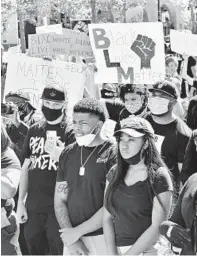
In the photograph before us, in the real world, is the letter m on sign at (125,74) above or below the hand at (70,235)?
above

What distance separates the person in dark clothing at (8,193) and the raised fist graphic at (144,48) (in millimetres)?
1207

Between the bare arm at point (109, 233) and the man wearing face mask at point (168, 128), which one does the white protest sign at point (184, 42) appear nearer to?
the man wearing face mask at point (168, 128)

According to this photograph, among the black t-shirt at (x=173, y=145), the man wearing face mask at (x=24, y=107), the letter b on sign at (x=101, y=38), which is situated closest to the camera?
the black t-shirt at (x=173, y=145)

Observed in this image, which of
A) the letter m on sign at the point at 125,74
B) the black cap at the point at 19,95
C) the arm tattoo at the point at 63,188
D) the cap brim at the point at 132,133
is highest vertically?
the letter m on sign at the point at 125,74

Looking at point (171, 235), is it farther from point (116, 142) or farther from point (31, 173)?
point (31, 173)

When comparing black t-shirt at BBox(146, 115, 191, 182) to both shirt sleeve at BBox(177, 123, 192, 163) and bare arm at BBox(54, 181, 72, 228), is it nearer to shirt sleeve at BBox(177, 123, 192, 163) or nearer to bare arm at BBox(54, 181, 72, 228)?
shirt sleeve at BBox(177, 123, 192, 163)

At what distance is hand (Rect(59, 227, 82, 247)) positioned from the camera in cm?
389

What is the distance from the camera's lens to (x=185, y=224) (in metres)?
3.20

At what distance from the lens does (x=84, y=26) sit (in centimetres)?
546

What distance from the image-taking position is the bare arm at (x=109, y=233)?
3.59 m

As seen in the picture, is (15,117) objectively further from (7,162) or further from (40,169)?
(7,162)

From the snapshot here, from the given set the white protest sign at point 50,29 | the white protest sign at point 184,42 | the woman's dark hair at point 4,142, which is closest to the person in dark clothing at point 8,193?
the woman's dark hair at point 4,142

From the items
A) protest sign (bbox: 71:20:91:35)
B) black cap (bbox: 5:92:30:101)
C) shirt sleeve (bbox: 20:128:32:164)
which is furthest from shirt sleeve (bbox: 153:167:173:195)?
protest sign (bbox: 71:20:91:35)

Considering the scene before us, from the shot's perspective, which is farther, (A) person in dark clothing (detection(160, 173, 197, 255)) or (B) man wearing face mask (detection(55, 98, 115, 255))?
(B) man wearing face mask (detection(55, 98, 115, 255))
